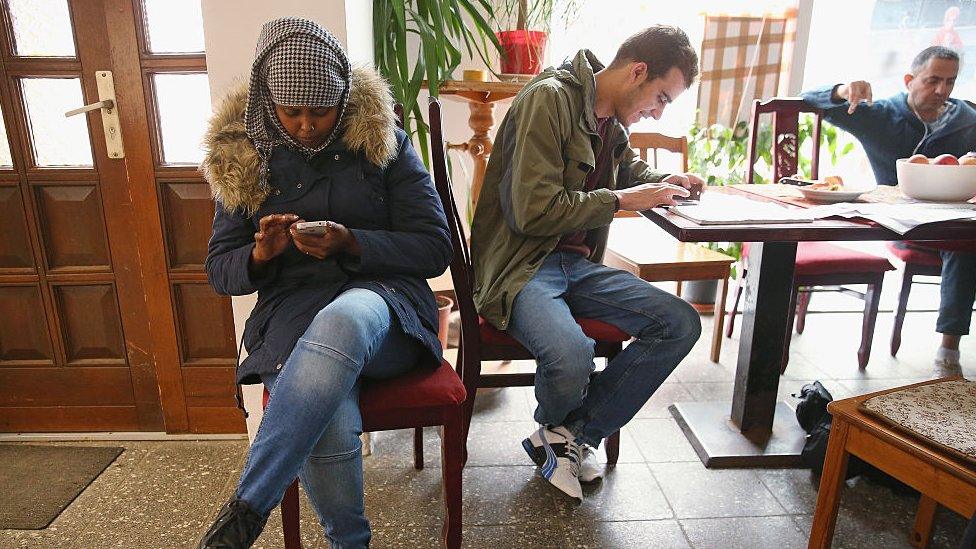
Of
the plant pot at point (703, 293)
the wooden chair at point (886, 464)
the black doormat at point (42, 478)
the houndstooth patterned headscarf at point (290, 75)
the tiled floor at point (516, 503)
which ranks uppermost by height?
the houndstooth patterned headscarf at point (290, 75)

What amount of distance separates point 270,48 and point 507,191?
0.64 metres

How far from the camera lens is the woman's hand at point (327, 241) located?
1.29 m

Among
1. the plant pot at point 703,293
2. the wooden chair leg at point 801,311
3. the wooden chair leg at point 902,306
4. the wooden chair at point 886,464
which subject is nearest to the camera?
the wooden chair at point 886,464

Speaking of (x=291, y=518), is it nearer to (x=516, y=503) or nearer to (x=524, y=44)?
(x=516, y=503)

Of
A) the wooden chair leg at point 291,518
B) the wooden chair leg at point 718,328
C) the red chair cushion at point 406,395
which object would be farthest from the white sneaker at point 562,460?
the wooden chair leg at point 718,328

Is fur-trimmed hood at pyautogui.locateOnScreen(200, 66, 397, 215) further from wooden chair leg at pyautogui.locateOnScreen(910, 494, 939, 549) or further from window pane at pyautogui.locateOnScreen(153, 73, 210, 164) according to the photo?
wooden chair leg at pyautogui.locateOnScreen(910, 494, 939, 549)

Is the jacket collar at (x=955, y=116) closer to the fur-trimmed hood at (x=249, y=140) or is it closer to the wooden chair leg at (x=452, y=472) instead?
the fur-trimmed hood at (x=249, y=140)

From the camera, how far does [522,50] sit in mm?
2217

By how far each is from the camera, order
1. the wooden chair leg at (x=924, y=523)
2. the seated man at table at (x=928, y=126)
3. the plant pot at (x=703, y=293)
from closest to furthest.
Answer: the wooden chair leg at (x=924, y=523), the seated man at table at (x=928, y=126), the plant pot at (x=703, y=293)

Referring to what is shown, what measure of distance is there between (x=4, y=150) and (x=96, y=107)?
36 centimetres

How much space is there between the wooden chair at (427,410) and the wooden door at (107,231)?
787mm

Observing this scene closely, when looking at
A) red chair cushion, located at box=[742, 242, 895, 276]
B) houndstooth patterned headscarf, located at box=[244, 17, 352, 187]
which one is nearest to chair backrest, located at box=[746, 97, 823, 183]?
red chair cushion, located at box=[742, 242, 895, 276]

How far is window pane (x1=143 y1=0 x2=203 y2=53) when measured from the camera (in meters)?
1.69

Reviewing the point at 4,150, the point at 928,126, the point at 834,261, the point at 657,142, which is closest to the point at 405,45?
the point at 4,150
